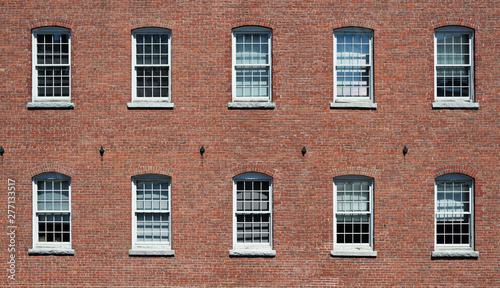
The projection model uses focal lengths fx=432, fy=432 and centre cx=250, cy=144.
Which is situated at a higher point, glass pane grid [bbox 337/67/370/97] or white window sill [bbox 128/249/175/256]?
glass pane grid [bbox 337/67/370/97]

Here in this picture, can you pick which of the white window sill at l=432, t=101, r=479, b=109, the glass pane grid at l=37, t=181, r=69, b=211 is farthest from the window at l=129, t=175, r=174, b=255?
the white window sill at l=432, t=101, r=479, b=109

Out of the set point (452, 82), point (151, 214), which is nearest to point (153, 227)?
point (151, 214)

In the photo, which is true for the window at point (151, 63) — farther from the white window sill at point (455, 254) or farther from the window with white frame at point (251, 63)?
the white window sill at point (455, 254)

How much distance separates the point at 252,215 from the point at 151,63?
17.1 feet

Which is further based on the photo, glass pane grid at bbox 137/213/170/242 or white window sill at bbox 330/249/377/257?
glass pane grid at bbox 137/213/170/242

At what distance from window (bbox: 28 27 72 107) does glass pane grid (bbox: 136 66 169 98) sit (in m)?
2.11

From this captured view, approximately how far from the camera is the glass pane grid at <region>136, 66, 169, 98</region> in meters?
12.4

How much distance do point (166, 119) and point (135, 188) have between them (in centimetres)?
216

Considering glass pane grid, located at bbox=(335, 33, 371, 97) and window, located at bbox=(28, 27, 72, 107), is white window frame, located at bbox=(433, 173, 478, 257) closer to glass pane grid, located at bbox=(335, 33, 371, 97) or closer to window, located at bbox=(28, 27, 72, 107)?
glass pane grid, located at bbox=(335, 33, 371, 97)

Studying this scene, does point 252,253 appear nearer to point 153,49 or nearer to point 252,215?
point 252,215

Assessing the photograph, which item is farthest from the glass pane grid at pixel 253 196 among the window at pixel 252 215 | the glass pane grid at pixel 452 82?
the glass pane grid at pixel 452 82

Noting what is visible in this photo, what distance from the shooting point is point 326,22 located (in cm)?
1214

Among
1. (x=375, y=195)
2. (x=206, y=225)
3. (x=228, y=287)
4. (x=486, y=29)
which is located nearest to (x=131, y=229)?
(x=206, y=225)

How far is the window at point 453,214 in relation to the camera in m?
12.2
